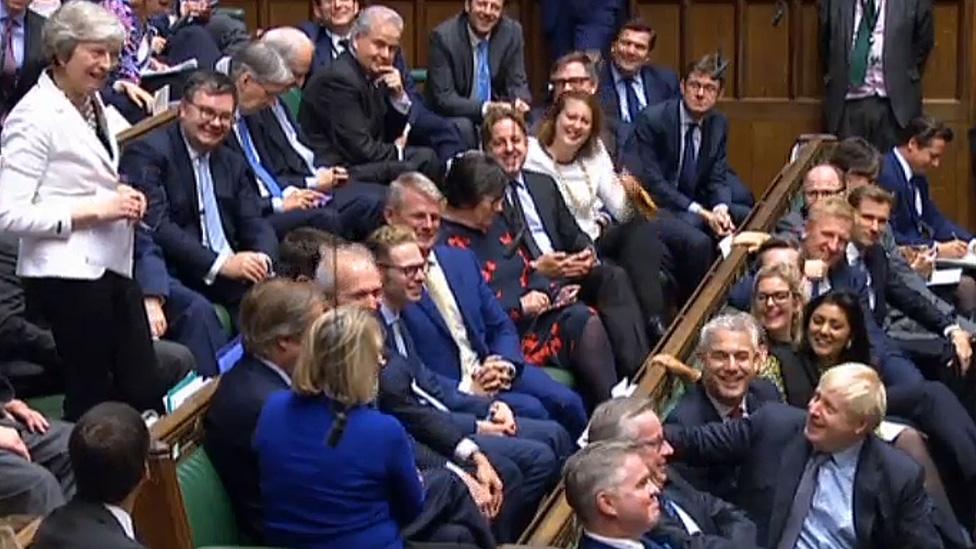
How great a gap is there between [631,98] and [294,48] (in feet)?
6.06

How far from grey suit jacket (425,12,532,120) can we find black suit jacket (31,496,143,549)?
435 cm

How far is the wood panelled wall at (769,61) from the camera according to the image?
9367 mm

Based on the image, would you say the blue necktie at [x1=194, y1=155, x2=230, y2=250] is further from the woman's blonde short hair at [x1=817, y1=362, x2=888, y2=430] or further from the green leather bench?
the woman's blonde short hair at [x1=817, y1=362, x2=888, y2=430]

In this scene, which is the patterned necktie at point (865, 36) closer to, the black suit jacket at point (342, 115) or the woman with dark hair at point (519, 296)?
the black suit jacket at point (342, 115)

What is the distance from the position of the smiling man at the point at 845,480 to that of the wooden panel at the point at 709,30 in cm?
463

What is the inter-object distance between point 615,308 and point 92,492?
10.5 feet

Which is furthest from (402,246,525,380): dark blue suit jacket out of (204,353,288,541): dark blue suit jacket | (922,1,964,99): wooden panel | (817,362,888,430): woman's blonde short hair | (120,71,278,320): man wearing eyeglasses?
(922,1,964,99): wooden panel

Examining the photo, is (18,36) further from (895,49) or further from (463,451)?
(895,49)

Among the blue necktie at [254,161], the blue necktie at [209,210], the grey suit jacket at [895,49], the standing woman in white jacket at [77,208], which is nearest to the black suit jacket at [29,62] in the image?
the blue necktie at [209,210]

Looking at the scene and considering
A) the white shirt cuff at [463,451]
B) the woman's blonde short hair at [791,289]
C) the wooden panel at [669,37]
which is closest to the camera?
the white shirt cuff at [463,451]

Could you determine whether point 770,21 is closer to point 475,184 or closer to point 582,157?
point 582,157

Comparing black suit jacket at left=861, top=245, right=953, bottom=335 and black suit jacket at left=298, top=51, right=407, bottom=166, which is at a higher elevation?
black suit jacket at left=298, top=51, right=407, bottom=166

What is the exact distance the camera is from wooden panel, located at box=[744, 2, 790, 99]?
9477 millimetres

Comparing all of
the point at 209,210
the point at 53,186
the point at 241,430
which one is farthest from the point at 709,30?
the point at 241,430
